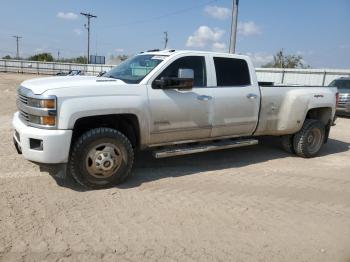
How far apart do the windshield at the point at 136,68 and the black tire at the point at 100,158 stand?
0.90m

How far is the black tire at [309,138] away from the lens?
7.08 m

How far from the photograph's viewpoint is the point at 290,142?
7.29 m

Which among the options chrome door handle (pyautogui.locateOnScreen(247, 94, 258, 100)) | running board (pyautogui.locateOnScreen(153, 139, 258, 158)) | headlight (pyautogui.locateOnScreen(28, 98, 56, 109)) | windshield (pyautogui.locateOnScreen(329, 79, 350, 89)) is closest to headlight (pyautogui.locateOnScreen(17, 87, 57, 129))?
headlight (pyautogui.locateOnScreen(28, 98, 56, 109))

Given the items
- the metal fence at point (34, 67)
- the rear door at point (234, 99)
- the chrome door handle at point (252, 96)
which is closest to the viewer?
the rear door at point (234, 99)

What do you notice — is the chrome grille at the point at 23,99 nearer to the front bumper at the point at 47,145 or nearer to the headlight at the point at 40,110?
the headlight at the point at 40,110

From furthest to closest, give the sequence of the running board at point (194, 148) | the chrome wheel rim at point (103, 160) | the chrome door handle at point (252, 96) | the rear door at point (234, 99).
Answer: the chrome door handle at point (252, 96)
the rear door at point (234, 99)
the running board at point (194, 148)
the chrome wheel rim at point (103, 160)

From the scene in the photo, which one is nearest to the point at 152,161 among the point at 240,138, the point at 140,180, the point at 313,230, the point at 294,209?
the point at 140,180

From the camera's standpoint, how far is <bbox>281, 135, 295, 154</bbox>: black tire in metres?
7.28

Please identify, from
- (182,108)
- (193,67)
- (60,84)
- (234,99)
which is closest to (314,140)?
(234,99)

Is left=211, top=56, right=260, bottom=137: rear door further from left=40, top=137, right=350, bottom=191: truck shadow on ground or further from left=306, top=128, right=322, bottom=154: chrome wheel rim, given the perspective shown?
left=306, top=128, right=322, bottom=154: chrome wheel rim

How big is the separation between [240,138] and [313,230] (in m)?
2.65

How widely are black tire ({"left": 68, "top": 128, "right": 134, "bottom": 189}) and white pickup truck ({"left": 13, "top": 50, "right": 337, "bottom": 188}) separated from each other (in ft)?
0.04

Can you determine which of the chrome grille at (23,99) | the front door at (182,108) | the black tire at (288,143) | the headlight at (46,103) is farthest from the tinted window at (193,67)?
the black tire at (288,143)

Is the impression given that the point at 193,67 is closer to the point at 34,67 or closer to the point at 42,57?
the point at 34,67
